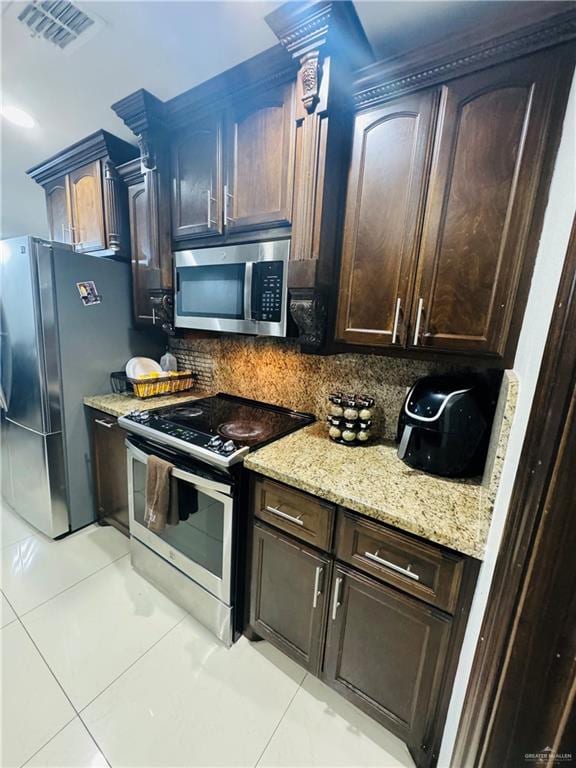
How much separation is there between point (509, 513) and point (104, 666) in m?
1.68

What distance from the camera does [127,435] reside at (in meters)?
1.61

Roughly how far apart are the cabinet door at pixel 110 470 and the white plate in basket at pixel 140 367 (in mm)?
330

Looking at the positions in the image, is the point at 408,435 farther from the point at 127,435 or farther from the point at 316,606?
the point at 127,435

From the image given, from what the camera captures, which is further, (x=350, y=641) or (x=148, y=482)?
(x=148, y=482)

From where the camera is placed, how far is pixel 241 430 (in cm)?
148

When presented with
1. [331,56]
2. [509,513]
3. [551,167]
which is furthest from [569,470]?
[331,56]

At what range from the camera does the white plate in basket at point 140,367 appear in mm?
2053

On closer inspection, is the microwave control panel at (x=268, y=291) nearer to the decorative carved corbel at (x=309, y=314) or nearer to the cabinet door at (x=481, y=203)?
the decorative carved corbel at (x=309, y=314)

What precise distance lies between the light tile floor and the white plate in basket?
1249mm

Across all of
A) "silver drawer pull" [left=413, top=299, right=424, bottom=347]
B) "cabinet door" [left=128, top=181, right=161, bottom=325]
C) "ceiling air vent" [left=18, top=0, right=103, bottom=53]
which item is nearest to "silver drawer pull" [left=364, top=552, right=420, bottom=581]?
"silver drawer pull" [left=413, top=299, right=424, bottom=347]

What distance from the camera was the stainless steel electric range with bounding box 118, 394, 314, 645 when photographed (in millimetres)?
1236

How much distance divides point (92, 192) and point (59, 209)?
0.49 meters

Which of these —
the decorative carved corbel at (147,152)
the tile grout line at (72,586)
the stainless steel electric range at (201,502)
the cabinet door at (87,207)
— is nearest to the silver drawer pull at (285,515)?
the stainless steel electric range at (201,502)

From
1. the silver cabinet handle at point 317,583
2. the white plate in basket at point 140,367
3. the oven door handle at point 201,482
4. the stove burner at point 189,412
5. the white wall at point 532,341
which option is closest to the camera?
the white wall at point 532,341
